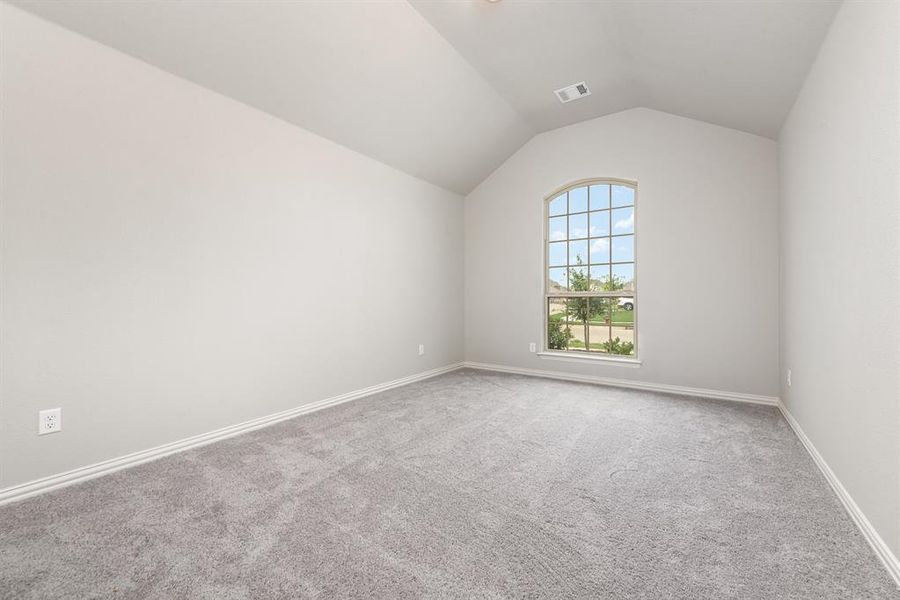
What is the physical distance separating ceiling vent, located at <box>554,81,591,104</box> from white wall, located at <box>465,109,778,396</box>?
0.62 m

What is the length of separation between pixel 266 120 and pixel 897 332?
12.0ft

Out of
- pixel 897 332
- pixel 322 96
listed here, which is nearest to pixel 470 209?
pixel 322 96

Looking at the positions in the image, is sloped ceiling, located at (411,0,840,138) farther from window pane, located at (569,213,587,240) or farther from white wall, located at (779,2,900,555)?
window pane, located at (569,213,587,240)

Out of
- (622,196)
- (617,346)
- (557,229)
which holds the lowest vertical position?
(617,346)

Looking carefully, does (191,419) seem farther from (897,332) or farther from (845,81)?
(845,81)

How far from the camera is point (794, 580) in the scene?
49.8 inches

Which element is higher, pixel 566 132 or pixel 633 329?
pixel 566 132

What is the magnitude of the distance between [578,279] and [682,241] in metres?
1.11

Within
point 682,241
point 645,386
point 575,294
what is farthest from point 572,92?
point 645,386

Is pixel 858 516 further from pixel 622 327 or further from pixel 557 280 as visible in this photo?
pixel 557 280

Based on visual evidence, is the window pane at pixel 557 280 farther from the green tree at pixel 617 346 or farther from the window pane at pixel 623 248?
the green tree at pixel 617 346

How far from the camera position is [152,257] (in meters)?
2.31

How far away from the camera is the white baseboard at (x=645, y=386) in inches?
135

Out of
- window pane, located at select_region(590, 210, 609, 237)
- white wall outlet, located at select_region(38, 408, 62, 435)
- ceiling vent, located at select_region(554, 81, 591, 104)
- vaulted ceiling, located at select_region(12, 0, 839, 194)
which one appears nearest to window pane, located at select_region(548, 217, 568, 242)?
window pane, located at select_region(590, 210, 609, 237)
